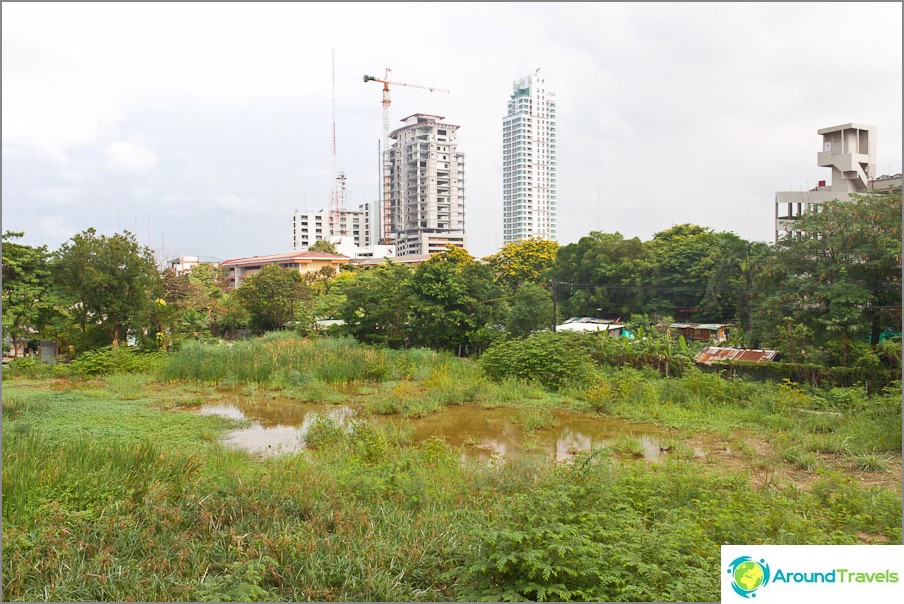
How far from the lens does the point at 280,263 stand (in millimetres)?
42562

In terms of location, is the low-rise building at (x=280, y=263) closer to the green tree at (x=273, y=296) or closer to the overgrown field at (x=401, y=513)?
the green tree at (x=273, y=296)

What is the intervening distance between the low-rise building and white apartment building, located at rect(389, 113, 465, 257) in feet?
71.3

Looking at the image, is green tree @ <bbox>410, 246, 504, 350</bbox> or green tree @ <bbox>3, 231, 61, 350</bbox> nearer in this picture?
green tree @ <bbox>3, 231, 61, 350</bbox>

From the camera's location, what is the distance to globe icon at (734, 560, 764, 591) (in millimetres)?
2736

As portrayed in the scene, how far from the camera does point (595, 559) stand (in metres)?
3.38

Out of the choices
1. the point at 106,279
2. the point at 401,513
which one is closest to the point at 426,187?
A: the point at 106,279

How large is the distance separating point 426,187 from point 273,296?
47.1 m

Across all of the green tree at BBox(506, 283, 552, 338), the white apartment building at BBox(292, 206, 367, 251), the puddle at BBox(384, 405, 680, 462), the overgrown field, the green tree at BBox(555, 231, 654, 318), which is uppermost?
the white apartment building at BBox(292, 206, 367, 251)

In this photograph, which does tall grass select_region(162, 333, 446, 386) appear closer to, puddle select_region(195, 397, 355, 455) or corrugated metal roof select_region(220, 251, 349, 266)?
puddle select_region(195, 397, 355, 455)

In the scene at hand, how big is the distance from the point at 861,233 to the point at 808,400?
337 centimetres

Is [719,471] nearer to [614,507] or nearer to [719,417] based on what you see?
[614,507]

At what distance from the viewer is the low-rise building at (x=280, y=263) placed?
4194 cm

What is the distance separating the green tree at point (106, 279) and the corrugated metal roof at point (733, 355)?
41.8ft

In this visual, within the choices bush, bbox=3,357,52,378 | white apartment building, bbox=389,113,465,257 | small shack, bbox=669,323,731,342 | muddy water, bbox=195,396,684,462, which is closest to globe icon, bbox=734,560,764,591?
muddy water, bbox=195,396,684,462
